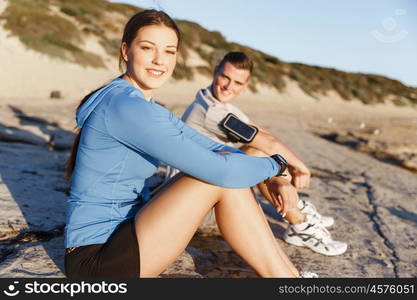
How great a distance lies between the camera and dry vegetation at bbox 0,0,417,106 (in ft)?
46.6

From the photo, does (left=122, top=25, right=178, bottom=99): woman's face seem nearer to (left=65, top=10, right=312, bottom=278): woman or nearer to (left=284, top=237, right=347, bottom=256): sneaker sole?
(left=65, top=10, right=312, bottom=278): woman

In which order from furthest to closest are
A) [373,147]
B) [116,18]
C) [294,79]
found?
[294,79] < [116,18] < [373,147]

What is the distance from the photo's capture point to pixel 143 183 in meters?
1.96

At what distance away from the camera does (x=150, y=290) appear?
1.67 m

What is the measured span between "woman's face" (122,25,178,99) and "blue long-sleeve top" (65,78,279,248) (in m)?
0.15

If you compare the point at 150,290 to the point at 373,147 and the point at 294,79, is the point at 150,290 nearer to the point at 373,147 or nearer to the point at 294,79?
the point at 373,147

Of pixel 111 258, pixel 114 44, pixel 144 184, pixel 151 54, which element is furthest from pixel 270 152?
pixel 114 44

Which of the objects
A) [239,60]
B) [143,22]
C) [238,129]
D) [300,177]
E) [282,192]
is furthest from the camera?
[239,60]

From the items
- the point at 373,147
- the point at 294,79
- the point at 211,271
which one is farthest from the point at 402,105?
the point at 211,271

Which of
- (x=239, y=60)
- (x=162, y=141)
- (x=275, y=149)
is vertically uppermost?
(x=239, y=60)

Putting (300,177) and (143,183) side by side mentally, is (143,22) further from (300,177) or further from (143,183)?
(300,177)

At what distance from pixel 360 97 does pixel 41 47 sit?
21222mm

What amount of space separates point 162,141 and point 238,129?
1222 millimetres

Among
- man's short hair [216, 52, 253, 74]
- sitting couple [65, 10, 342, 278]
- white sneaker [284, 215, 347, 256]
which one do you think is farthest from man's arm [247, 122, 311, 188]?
sitting couple [65, 10, 342, 278]
